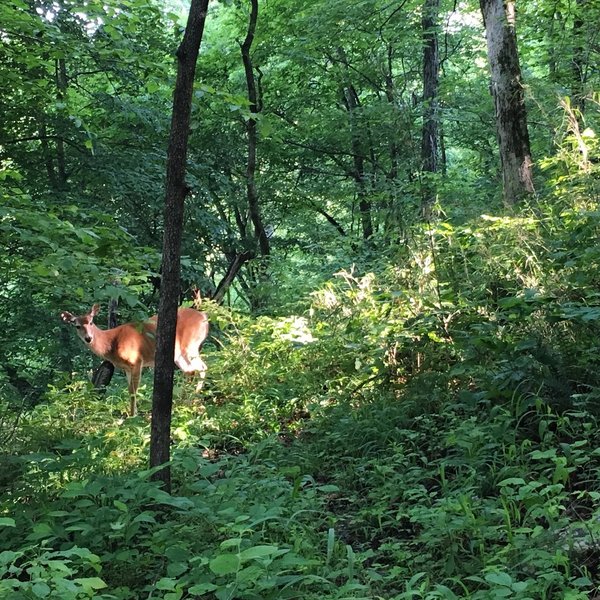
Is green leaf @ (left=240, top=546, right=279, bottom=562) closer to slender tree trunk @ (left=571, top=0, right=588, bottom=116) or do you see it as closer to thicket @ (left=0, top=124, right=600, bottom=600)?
thicket @ (left=0, top=124, right=600, bottom=600)

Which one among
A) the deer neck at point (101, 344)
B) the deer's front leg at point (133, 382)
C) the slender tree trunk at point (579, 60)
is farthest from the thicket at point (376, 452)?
the slender tree trunk at point (579, 60)

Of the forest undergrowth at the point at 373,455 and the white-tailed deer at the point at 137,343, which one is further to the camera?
the white-tailed deer at the point at 137,343

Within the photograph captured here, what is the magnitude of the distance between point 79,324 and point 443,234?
460 cm

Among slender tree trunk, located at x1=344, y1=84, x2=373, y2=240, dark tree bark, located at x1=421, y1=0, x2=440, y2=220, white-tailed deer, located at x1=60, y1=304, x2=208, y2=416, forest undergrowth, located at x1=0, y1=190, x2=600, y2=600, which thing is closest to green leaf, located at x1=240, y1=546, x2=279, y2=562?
forest undergrowth, located at x1=0, y1=190, x2=600, y2=600

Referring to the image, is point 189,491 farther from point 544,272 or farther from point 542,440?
point 544,272

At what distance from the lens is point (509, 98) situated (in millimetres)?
7105

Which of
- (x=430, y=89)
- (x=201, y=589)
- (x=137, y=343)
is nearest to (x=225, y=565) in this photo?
(x=201, y=589)

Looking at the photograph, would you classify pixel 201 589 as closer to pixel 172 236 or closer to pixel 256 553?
pixel 256 553

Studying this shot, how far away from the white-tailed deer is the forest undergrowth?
2.08 feet

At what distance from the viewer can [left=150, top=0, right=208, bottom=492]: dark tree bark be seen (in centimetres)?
342

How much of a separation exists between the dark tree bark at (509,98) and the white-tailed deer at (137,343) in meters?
4.04

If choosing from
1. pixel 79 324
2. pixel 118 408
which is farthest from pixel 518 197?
pixel 79 324

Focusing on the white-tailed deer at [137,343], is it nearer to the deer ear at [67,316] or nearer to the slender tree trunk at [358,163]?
the deer ear at [67,316]

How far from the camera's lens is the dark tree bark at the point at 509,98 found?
23.2 feet
